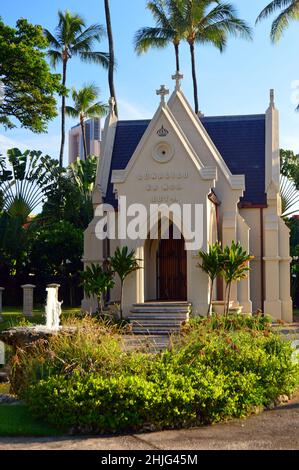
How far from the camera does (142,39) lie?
41.1 metres

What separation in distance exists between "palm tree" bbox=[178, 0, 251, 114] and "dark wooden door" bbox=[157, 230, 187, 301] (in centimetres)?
1711

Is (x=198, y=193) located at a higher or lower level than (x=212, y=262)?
higher

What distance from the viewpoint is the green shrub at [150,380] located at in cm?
825

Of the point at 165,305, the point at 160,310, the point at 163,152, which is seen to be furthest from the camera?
the point at 163,152

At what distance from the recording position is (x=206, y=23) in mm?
39875

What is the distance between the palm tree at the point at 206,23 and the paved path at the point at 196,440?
32.6 m

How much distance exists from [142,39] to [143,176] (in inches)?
857

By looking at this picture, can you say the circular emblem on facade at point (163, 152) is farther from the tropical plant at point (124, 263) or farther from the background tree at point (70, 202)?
the background tree at point (70, 202)

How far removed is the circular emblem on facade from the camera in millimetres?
22047

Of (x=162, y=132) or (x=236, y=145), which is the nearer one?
(x=162, y=132)

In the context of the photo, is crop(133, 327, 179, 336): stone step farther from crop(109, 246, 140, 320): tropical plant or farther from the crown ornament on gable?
the crown ornament on gable

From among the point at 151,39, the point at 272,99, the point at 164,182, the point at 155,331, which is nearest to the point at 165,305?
the point at 155,331

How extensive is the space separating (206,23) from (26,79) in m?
19.2

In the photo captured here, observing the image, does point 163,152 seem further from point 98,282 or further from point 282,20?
point 282,20
